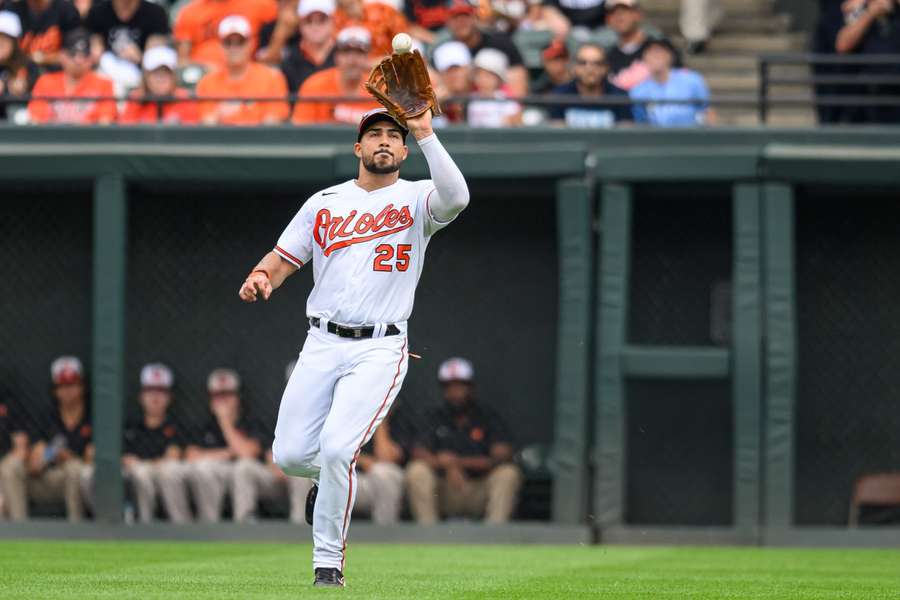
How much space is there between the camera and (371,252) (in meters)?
6.52

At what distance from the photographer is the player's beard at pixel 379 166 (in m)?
6.55

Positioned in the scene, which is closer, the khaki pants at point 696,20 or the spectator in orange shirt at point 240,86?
the spectator in orange shirt at point 240,86

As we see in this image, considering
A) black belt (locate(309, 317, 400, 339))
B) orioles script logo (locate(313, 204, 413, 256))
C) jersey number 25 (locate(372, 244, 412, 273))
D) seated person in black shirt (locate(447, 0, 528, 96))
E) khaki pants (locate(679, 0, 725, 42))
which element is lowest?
black belt (locate(309, 317, 400, 339))

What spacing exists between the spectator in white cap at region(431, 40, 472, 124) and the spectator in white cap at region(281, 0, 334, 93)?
0.80 meters

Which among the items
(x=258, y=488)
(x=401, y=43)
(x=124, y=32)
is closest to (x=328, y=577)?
(x=401, y=43)

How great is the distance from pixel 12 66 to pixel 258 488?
146 inches

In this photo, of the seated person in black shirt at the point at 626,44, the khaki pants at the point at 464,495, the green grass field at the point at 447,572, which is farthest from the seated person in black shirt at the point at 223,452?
the seated person in black shirt at the point at 626,44

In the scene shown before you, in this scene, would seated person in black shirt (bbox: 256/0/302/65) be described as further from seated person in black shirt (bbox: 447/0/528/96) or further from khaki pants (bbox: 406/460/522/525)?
khaki pants (bbox: 406/460/522/525)

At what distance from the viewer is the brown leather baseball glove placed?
20.3ft

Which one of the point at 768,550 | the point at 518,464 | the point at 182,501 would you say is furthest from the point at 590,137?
the point at 182,501

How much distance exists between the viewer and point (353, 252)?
653 cm

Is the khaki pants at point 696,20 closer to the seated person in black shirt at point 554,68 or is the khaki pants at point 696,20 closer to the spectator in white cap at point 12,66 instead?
the seated person in black shirt at point 554,68

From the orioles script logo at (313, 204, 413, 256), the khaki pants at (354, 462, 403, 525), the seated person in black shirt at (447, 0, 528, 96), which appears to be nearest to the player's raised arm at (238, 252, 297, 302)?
the orioles script logo at (313, 204, 413, 256)

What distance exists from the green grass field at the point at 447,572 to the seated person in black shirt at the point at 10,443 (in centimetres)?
106
